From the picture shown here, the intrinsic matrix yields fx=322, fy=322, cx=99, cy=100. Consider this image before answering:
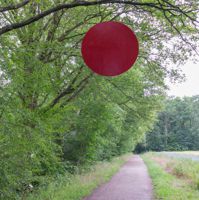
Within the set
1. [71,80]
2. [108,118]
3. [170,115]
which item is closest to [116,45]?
[71,80]

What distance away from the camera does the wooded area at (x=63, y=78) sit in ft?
17.5

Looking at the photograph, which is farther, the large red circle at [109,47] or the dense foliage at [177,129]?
the dense foliage at [177,129]

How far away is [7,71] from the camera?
5211mm

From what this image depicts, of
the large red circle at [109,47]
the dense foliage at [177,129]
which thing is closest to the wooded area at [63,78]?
the large red circle at [109,47]

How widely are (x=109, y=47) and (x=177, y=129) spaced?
8676 cm

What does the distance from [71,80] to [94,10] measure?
2665 mm

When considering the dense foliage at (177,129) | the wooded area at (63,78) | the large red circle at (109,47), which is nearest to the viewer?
the large red circle at (109,47)

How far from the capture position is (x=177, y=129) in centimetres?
8681

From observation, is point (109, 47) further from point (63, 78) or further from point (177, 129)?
point (177, 129)

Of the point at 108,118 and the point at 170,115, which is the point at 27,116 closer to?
the point at 108,118

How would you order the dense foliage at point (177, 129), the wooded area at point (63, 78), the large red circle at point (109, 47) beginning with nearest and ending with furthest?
1. the large red circle at point (109, 47)
2. the wooded area at point (63, 78)
3. the dense foliage at point (177, 129)

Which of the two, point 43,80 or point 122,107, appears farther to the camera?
point 122,107

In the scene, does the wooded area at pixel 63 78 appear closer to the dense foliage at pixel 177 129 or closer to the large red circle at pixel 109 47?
the large red circle at pixel 109 47

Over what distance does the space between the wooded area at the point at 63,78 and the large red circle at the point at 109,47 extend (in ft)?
4.54
